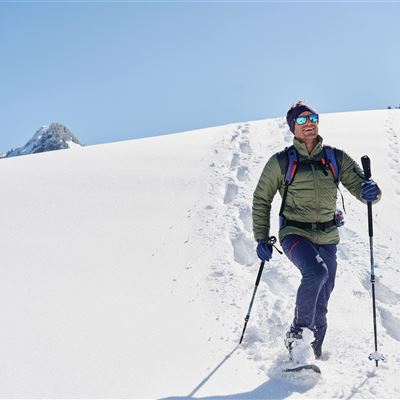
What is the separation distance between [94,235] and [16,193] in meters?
3.08

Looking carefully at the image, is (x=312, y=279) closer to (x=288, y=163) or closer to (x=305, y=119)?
(x=288, y=163)

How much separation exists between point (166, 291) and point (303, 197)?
2228 millimetres

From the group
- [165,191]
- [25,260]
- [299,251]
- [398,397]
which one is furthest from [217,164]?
[398,397]

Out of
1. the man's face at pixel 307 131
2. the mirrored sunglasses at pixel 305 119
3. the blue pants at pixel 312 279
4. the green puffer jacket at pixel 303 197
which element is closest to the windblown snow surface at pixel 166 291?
the blue pants at pixel 312 279

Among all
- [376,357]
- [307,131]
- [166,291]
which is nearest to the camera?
[376,357]

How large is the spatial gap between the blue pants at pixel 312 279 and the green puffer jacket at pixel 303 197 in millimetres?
110

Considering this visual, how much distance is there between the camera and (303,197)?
429cm

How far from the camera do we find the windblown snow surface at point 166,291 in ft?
12.7

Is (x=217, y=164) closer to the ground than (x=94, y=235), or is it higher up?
higher up

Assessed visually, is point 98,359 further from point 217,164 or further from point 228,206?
point 217,164

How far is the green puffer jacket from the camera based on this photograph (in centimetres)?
428

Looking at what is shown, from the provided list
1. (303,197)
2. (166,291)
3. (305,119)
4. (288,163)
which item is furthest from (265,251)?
(166,291)

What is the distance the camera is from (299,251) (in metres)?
4.10

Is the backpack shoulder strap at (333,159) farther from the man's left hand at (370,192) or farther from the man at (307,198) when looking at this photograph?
the man's left hand at (370,192)
